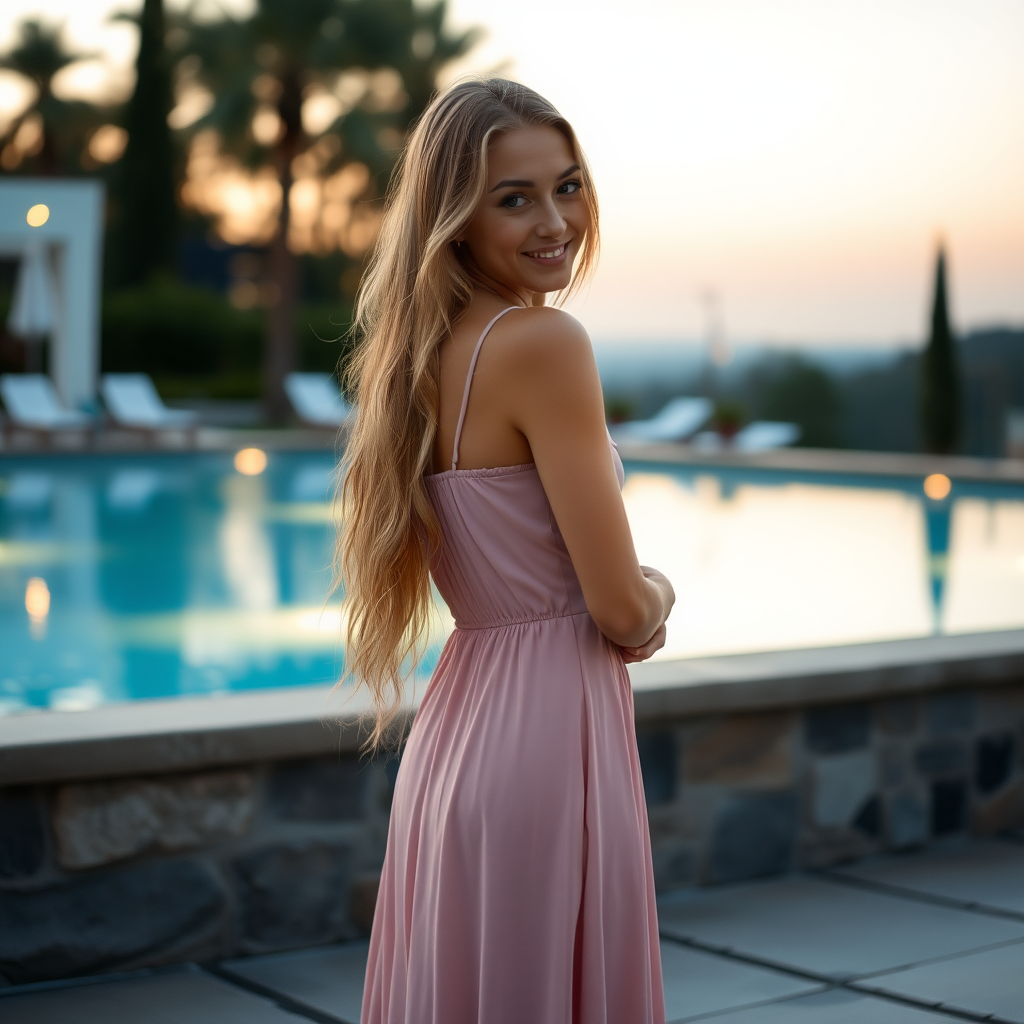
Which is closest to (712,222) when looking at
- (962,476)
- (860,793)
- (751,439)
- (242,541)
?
(751,439)

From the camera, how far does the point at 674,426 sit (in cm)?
1841

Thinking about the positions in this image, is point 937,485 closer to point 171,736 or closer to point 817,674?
point 817,674

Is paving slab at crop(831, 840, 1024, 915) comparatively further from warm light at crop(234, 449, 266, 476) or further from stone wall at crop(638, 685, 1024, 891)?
warm light at crop(234, 449, 266, 476)

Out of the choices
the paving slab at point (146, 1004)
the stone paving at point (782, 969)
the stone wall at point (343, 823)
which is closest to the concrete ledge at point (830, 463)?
the stone wall at point (343, 823)

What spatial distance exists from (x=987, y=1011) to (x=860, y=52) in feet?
61.1

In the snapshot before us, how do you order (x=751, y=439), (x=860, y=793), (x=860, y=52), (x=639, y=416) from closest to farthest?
(x=860, y=793), (x=751, y=439), (x=860, y=52), (x=639, y=416)

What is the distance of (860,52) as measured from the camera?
63.1ft

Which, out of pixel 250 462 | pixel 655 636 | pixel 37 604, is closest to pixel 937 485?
pixel 250 462

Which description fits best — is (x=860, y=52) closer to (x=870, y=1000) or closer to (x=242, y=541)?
(x=242, y=541)

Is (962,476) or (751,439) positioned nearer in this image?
(962,476)

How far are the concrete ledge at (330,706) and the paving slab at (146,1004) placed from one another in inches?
16.1

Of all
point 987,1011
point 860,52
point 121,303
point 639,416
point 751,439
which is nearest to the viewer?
point 987,1011

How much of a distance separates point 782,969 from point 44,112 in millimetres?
31542

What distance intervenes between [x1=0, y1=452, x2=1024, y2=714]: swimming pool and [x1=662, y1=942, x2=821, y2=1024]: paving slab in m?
1.43
